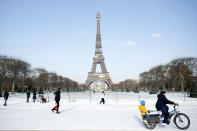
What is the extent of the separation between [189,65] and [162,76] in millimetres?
14182

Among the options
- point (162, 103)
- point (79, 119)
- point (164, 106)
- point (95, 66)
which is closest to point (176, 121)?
point (164, 106)

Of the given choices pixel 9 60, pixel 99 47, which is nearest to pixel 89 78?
pixel 99 47

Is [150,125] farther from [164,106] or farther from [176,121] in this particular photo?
[176,121]

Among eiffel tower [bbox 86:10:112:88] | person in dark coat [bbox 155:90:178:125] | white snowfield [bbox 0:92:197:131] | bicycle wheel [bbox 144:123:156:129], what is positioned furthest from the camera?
eiffel tower [bbox 86:10:112:88]

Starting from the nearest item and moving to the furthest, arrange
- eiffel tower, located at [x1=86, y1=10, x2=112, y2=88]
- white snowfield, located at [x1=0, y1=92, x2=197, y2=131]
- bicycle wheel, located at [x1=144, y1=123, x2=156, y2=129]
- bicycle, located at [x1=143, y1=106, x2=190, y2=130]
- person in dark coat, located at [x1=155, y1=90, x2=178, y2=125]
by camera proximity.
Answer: bicycle, located at [x1=143, y1=106, x2=190, y2=130] < bicycle wheel, located at [x1=144, y1=123, x2=156, y2=129] < person in dark coat, located at [x1=155, y1=90, x2=178, y2=125] < white snowfield, located at [x1=0, y1=92, x2=197, y2=131] < eiffel tower, located at [x1=86, y1=10, x2=112, y2=88]

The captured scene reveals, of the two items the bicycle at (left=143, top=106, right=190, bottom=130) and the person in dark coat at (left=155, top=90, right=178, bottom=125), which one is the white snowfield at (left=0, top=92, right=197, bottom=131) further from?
the person in dark coat at (left=155, top=90, right=178, bottom=125)

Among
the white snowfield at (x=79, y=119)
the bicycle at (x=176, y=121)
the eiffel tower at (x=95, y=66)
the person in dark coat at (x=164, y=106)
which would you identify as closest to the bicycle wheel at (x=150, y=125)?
the bicycle at (x=176, y=121)

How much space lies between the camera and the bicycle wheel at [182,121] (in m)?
7.75

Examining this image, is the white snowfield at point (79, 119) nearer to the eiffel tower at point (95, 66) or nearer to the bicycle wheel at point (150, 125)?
the bicycle wheel at point (150, 125)

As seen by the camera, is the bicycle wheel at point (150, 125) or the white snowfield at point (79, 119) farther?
the white snowfield at point (79, 119)

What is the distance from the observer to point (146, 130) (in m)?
7.57

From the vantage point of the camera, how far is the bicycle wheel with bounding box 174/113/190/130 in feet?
Answer: 25.4

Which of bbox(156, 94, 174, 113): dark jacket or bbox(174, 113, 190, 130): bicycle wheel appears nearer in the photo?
bbox(174, 113, 190, 130): bicycle wheel

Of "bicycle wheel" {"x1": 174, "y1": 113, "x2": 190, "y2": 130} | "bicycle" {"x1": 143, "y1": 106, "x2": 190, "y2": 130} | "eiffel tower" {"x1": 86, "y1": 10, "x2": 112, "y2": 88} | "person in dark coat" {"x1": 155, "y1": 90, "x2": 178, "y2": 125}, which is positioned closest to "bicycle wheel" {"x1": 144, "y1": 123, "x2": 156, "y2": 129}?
"bicycle" {"x1": 143, "y1": 106, "x2": 190, "y2": 130}
